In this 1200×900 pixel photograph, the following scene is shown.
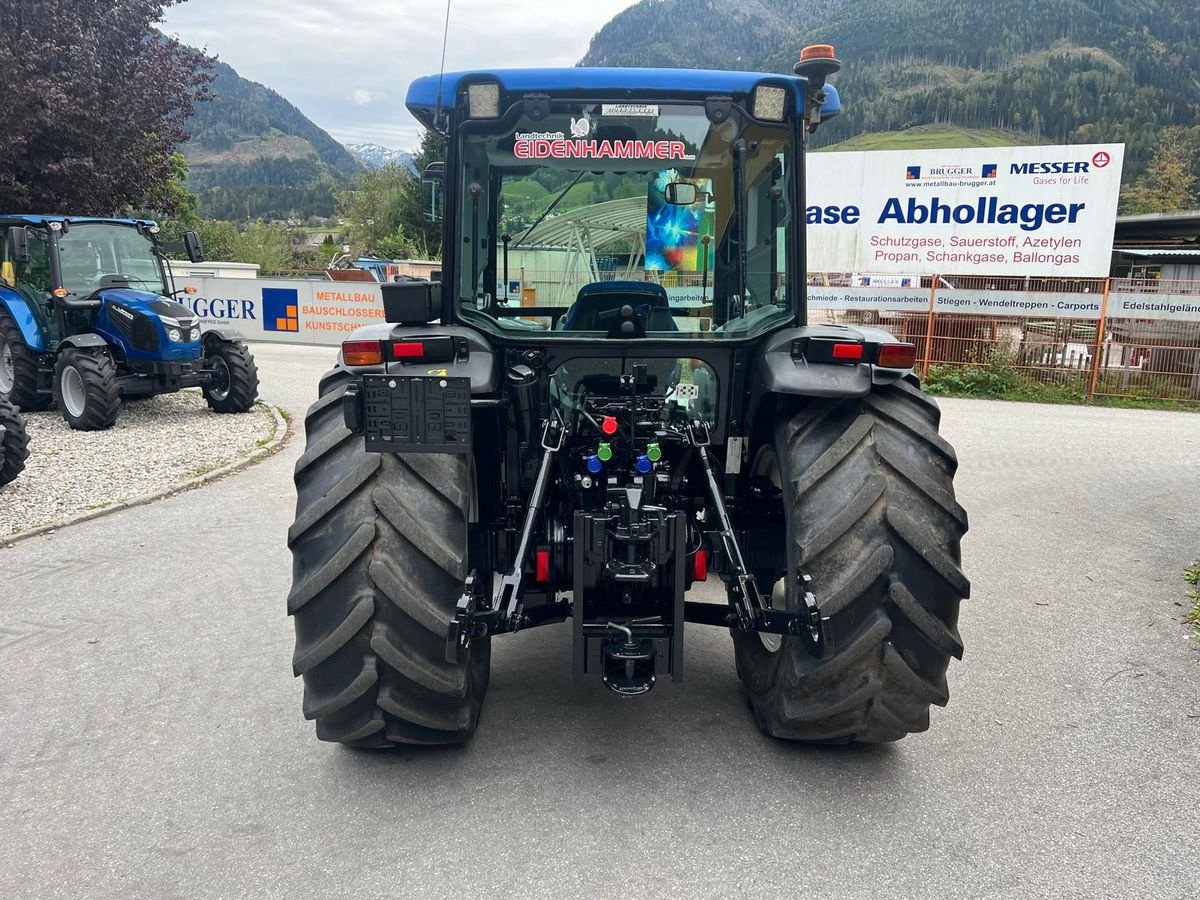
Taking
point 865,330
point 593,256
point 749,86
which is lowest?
point 865,330

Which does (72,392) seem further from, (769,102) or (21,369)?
(769,102)

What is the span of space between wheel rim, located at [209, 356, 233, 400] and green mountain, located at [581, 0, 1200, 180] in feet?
258

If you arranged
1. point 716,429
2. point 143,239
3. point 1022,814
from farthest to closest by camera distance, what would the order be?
point 143,239, point 716,429, point 1022,814

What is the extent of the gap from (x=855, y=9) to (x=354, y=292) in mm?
162738

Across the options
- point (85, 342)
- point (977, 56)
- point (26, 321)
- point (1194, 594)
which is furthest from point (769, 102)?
point (977, 56)

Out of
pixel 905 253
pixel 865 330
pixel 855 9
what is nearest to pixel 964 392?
pixel 905 253

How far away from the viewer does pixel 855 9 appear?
156m

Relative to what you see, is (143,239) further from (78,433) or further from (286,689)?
(286,689)

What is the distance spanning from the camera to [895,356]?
10.7 ft

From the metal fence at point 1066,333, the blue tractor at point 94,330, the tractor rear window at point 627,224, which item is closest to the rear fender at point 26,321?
the blue tractor at point 94,330

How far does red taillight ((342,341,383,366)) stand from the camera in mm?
3279

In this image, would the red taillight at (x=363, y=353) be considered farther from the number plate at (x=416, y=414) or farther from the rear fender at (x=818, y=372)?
the rear fender at (x=818, y=372)

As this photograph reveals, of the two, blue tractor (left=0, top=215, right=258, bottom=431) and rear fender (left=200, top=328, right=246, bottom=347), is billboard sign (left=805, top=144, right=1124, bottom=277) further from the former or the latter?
blue tractor (left=0, top=215, right=258, bottom=431)

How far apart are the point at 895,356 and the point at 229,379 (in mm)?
10003
